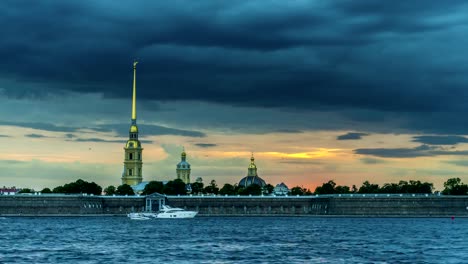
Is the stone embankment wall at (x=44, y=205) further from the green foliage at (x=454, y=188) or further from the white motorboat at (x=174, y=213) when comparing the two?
the green foliage at (x=454, y=188)

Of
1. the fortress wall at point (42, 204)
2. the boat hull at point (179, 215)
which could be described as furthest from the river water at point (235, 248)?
the fortress wall at point (42, 204)

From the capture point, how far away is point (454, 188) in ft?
596

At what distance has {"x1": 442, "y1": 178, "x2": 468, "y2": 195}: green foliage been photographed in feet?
591

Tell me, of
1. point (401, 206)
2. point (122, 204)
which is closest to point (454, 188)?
point (401, 206)

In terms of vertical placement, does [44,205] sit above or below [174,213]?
above

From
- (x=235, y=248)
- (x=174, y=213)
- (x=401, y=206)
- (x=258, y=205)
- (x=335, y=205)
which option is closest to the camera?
(x=235, y=248)

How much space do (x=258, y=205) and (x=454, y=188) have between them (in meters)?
38.4

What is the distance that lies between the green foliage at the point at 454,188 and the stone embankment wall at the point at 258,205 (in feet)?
54.8

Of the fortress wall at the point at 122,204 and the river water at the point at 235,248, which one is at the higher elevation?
the fortress wall at the point at 122,204

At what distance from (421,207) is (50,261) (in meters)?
116

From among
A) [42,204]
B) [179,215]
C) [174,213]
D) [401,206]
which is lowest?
[179,215]

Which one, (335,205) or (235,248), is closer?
(235,248)

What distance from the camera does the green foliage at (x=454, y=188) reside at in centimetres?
18012

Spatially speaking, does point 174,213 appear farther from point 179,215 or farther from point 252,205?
point 252,205
